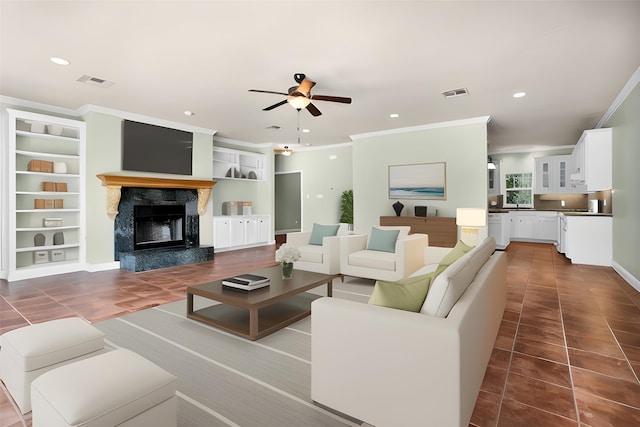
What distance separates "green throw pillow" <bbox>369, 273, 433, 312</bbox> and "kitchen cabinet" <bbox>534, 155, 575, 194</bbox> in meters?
9.55

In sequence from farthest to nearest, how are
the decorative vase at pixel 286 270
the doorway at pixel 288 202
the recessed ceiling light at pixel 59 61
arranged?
the doorway at pixel 288 202 → the recessed ceiling light at pixel 59 61 → the decorative vase at pixel 286 270

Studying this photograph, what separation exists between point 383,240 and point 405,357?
3308 mm

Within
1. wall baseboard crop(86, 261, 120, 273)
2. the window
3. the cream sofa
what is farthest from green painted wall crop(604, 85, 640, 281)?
wall baseboard crop(86, 261, 120, 273)

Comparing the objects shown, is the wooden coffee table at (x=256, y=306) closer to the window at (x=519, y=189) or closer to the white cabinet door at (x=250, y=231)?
the white cabinet door at (x=250, y=231)

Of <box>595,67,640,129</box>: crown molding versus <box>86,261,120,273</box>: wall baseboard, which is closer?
<box>595,67,640,129</box>: crown molding

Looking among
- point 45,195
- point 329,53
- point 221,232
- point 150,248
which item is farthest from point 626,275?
point 45,195

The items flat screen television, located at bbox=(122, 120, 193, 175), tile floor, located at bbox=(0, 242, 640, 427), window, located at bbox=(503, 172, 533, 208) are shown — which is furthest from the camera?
window, located at bbox=(503, 172, 533, 208)

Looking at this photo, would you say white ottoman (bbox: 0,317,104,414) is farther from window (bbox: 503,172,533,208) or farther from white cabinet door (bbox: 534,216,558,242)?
window (bbox: 503,172,533,208)

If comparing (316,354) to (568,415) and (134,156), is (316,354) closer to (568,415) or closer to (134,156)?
(568,415)

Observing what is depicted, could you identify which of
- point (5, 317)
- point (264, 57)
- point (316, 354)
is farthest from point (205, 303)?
point (264, 57)

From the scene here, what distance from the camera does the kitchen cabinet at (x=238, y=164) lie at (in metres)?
8.24

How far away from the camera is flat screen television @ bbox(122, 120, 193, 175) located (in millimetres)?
5914

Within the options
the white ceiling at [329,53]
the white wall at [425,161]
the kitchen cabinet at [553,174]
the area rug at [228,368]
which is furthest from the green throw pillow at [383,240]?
the kitchen cabinet at [553,174]

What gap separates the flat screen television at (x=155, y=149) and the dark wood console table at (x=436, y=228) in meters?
4.70
